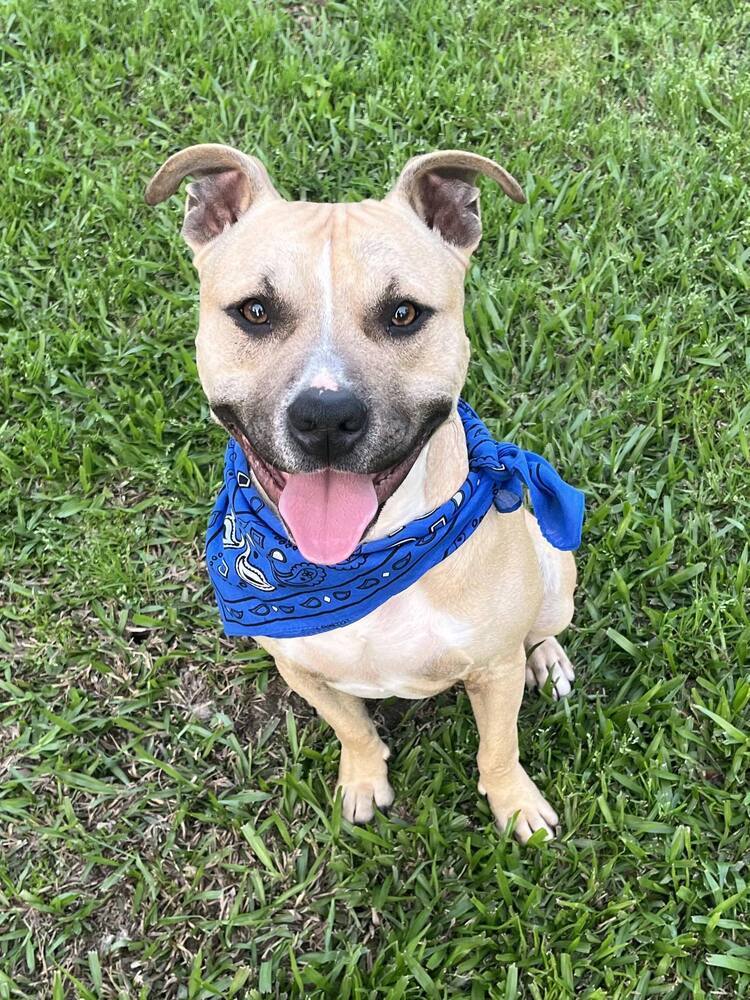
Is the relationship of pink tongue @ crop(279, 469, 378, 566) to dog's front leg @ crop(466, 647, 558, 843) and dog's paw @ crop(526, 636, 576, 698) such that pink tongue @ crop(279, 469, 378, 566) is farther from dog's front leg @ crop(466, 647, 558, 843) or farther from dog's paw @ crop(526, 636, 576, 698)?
dog's paw @ crop(526, 636, 576, 698)

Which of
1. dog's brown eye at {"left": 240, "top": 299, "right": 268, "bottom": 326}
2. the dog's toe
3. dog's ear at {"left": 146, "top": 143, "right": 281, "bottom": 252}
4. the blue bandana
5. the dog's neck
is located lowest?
the dog's toe

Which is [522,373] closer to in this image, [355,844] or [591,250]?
[591,250]

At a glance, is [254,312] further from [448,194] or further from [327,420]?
[448,194]

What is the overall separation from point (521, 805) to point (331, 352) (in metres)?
1.77

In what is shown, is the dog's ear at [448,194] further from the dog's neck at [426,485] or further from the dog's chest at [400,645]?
the dog's chest at [400,645]

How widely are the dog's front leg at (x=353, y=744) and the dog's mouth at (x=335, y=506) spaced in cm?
68

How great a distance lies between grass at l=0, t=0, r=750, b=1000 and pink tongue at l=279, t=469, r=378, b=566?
1320mm

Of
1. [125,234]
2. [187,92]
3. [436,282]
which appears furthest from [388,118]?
[436,282]

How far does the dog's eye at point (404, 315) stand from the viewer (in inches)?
92.7

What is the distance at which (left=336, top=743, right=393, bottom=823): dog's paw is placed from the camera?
3.25m

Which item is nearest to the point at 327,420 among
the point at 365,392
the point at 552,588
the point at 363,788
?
the point at 365,392

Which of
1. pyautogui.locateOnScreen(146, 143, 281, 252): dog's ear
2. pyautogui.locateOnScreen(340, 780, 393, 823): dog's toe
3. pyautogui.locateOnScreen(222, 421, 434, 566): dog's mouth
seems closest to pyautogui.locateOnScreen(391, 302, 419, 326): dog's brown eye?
pyautogui.locateOnScreen(222, 421, 434, 566): dog's mouth

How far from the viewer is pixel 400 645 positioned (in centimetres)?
262

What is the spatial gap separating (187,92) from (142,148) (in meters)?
0.45
